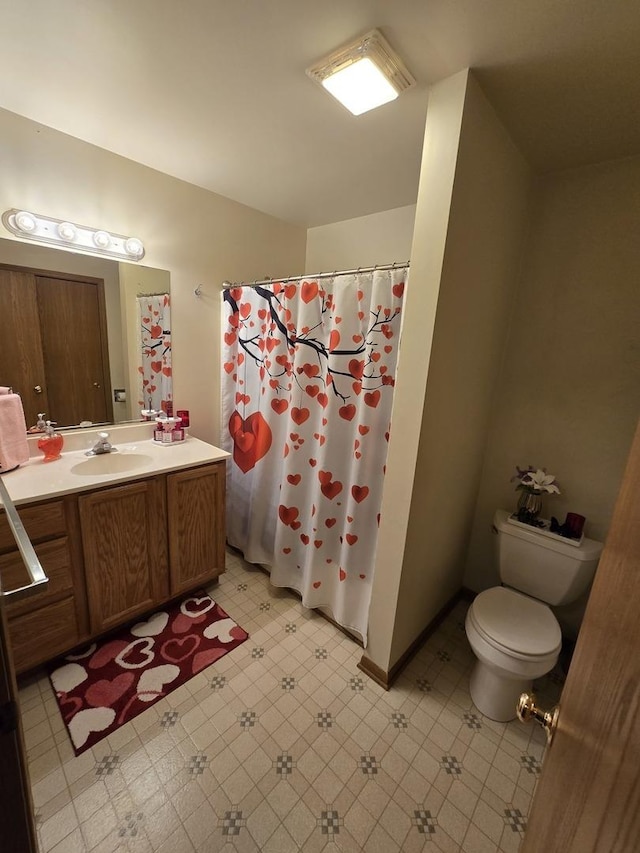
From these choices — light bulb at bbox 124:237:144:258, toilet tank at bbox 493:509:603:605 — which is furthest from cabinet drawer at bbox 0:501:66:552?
toilet tank at bbox 493:509:603:605

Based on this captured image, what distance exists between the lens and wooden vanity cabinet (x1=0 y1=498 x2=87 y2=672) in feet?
4.16

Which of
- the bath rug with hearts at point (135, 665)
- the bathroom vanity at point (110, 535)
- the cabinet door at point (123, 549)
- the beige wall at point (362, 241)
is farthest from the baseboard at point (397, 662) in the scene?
the beige wall at point (362, 241)

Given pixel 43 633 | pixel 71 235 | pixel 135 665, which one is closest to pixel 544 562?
pixel 135 665

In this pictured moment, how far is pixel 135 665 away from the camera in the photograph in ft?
5.05

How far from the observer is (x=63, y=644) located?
146cm

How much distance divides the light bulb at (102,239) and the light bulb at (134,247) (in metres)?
0.09

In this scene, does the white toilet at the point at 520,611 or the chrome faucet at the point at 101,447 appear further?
the chrome faucet at the point at 101,447

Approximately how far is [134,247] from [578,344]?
2.29 m

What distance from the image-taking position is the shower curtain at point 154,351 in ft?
6.33

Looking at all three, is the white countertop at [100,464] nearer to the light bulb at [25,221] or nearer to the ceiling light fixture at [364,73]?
the light bulb at [25,221]

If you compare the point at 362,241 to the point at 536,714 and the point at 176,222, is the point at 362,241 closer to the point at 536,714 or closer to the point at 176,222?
the point at 176,222

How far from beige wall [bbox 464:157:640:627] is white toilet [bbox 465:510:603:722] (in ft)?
0.87

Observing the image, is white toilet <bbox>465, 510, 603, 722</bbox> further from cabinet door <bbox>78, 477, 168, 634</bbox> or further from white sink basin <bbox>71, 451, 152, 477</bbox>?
white sink basin <bbox>71, 451, 152, 477</bbox>

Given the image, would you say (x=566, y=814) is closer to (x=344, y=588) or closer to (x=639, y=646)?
(x=639, y=646)
